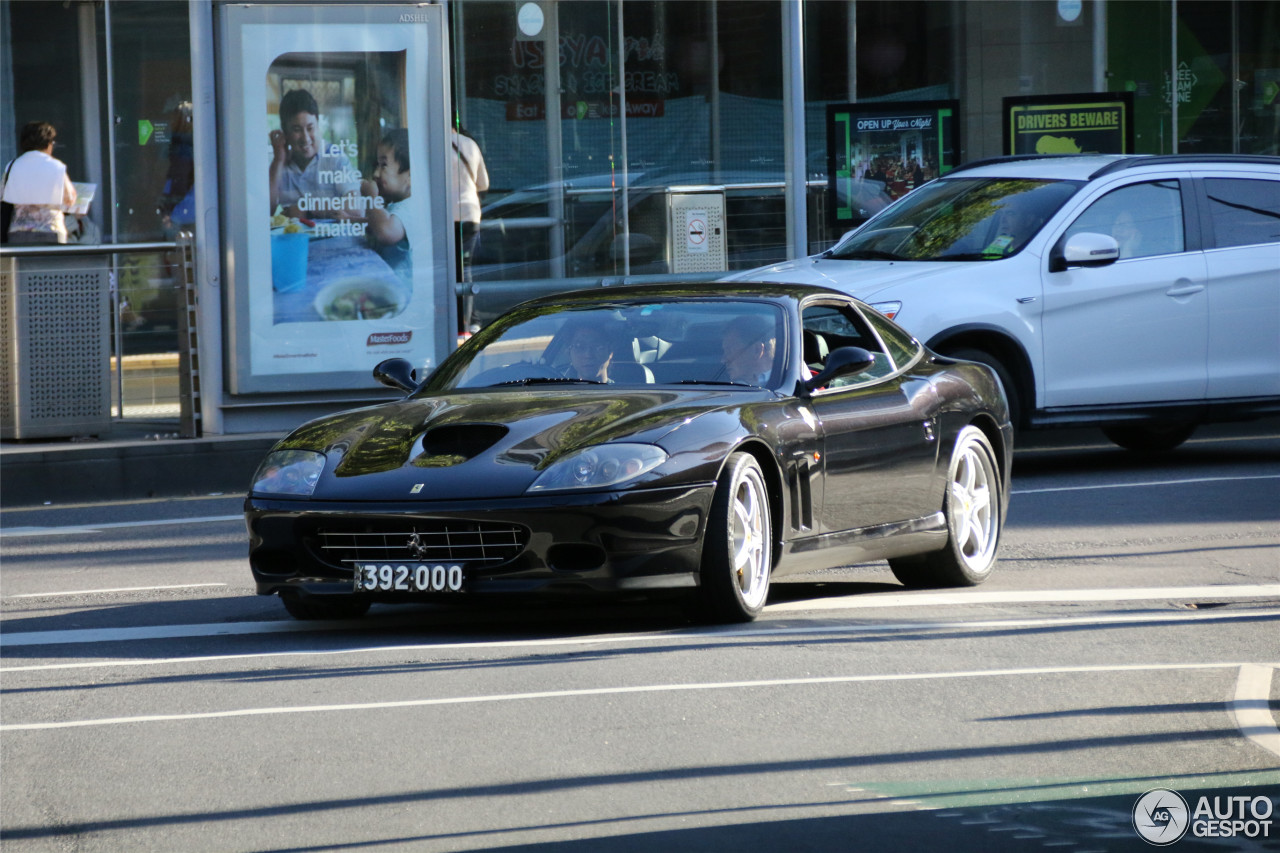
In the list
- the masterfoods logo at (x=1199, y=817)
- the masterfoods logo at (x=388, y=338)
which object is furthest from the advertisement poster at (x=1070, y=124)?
the masterfoods logo at (x=1199, y=817)

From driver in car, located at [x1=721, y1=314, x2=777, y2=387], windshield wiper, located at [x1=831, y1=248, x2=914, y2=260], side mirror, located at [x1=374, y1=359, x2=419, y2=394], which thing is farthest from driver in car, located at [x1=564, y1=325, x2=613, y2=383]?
windshield wiper, located at [x1=831, y1=248, x2=914, y2=260]

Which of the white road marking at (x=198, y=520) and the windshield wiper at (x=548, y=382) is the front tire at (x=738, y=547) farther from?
the white road marking at (x=198, y=520)

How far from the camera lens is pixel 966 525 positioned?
872 cm

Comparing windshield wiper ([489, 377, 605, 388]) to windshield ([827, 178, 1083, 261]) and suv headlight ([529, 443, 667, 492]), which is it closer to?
suv headlight ([529, 443, 667, 492])

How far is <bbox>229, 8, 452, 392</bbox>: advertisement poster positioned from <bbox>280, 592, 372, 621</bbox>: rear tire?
6.74 meters

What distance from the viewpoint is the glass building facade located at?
706 inches

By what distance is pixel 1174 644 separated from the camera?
272 inches

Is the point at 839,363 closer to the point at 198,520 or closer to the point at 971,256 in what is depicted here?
the point at 971,256

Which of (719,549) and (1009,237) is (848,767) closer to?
(719,549)

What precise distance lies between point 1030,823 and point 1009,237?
8.02 m

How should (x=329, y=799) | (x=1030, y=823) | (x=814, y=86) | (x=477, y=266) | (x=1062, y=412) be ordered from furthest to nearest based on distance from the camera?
(x=814, y=86)
(x=477, y=266)
(x=1062, y=412)
(x=329, y=799)
(x=1030, y=823)

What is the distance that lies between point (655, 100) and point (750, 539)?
11737 millimetres

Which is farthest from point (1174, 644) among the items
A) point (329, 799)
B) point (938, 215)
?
point (938, 215)

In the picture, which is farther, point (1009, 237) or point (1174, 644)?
point (1009, 237)
